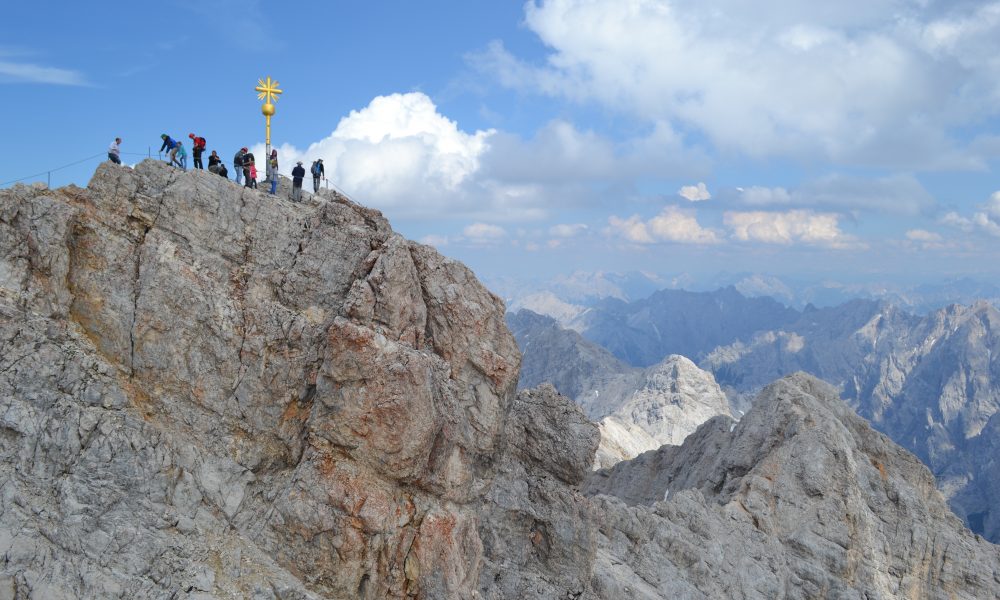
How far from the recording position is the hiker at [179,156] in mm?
36562

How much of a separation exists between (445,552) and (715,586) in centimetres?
2452

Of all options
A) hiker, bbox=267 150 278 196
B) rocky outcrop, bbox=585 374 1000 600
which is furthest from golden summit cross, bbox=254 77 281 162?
rocky outcrop, bbox=585 374 1000 600

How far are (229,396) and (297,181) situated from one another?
1276 centimetres

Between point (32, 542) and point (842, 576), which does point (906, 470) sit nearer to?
point (842, 576)

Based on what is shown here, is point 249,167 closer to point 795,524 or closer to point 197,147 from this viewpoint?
point 197,147

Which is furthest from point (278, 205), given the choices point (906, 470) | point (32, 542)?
point (906, 470)

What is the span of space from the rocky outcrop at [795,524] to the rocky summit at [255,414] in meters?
7.31

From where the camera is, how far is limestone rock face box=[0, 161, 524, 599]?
96.4ft

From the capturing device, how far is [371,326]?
113 feet

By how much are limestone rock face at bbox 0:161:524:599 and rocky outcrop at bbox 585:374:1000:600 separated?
15.5 m

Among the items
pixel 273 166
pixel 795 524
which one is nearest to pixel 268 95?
pixel 273 166

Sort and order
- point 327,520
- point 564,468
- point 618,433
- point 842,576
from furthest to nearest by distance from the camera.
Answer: point 618,433 → point 842,576 → point 564,468 → point 327,520

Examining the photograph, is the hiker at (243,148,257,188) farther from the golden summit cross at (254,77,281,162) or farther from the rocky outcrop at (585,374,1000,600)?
the rocky outcrop at (585,374,1000,600)

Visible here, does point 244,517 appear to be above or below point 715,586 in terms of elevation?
above
